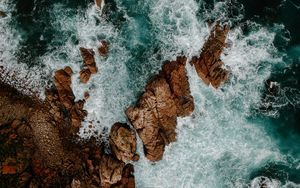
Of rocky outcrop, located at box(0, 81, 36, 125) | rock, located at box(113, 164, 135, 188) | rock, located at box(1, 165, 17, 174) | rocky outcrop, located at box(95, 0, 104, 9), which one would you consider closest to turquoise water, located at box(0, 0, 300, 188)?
rocky outcrop, located at box(95, 0, 104, 9)

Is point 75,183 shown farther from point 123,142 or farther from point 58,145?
point 123,142

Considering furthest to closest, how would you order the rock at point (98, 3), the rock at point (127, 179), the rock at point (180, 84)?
the rock at point (98, 3), the rock at point (180, 84), the rock at point (127, 179)

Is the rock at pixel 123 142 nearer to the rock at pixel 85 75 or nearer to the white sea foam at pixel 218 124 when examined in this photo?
the white sea foam at pixel 218 124

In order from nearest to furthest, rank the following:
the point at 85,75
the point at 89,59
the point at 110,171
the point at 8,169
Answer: the point at 8,169
the point at 110,171
the point at 85,75
the point at 89,59

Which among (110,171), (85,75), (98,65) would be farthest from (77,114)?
(110,171)

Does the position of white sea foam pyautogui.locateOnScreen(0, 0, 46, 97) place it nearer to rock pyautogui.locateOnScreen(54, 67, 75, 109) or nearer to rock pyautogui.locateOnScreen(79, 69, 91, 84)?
rock pyautogui.locateOnScreen(54, 67, 75, 109)

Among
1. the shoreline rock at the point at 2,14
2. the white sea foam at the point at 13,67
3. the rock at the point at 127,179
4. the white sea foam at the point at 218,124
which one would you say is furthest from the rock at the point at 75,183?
the shoreline rock at the point at 2,14
